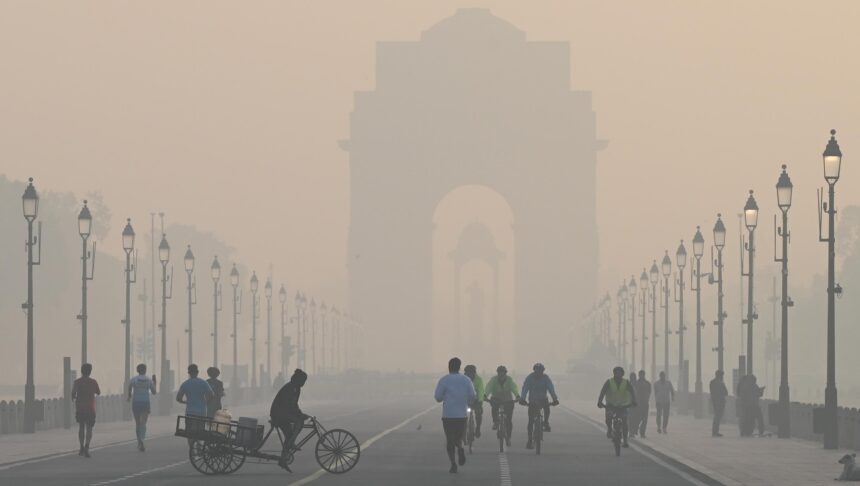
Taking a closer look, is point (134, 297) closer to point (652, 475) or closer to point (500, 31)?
point (500, 31)

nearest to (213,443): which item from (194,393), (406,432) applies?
(194,393)

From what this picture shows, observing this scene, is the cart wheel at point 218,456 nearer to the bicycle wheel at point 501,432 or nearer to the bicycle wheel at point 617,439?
the bicycle wheel at point 501,432

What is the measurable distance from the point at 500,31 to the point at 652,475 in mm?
157429

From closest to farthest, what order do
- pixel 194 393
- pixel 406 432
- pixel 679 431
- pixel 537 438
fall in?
1. pixel 194 393
2. pixel 537 438
3. pixel 406 432
4. pixel 679 431

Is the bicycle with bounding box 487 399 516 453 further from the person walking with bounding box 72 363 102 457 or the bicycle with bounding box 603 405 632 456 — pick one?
the person walking with bounding box 72 363 102 457

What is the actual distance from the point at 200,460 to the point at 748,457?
1135 cm

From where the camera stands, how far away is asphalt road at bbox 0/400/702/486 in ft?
102

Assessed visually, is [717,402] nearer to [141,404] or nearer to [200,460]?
[141,404]

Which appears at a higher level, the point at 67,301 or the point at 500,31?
the point at 500,31

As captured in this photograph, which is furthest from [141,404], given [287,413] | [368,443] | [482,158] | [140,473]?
[482,158]

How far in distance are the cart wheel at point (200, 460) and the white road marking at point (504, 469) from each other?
14.5 feet

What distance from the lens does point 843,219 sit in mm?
145500

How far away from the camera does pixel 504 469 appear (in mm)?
34875

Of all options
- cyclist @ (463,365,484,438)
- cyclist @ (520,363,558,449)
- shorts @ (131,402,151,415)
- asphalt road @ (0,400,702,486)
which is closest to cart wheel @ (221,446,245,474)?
asphalt road @ (0,400,702,486)
